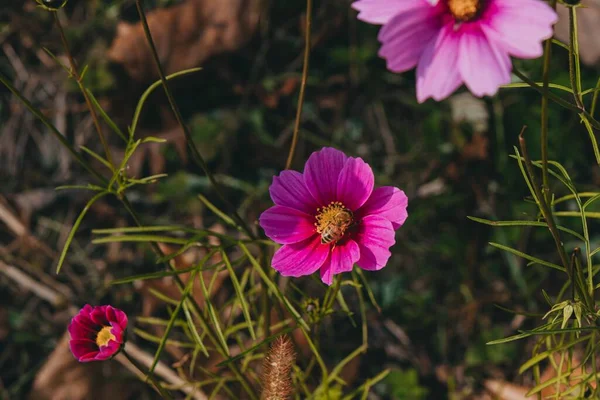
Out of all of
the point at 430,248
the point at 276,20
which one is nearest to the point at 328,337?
the point at 430,248

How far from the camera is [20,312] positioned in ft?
6.07

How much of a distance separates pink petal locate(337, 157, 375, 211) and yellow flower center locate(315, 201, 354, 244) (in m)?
0.01

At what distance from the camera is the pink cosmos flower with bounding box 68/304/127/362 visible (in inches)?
39.8

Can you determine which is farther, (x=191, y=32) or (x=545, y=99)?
(x=191, y=32)

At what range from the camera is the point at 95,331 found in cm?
110

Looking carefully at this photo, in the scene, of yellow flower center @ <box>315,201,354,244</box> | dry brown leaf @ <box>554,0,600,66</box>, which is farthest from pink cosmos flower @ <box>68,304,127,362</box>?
dry brown leaf @ <box>554,0,600,66</box>

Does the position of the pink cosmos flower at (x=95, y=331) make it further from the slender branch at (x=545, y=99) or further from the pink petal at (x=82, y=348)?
the slender branch at (x=545, y=99)

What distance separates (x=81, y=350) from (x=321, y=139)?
107 centimetres

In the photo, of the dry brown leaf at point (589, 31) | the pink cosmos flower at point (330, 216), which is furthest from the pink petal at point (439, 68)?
the dry brown leaf at point (589, 31)

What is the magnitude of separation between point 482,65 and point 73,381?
1396 mm

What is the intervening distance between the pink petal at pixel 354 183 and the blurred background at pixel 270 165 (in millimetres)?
755

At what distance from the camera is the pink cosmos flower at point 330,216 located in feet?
3.18

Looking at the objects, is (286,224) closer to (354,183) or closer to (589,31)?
(354,183)

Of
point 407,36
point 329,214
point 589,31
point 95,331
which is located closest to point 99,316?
point 95,331
